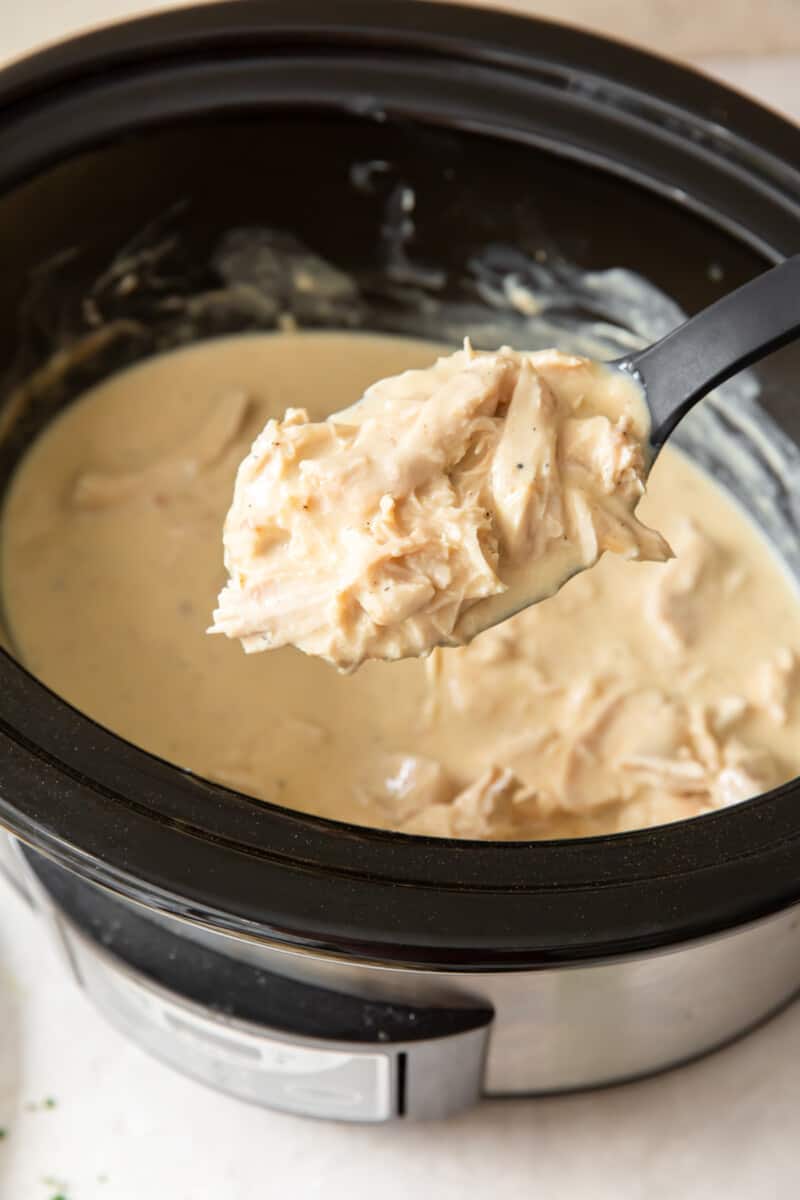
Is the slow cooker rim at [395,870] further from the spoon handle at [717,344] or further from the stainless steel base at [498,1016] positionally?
the spoon handle at [717,344]

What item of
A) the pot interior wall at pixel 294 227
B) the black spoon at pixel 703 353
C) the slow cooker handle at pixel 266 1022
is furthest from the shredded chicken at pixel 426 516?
the pot interior wall at pixel 294 227

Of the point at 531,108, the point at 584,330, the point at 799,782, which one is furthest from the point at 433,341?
the point at 799,782

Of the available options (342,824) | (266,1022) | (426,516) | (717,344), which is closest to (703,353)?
(717,344)

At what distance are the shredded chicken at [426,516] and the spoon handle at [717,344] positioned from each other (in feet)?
0.12

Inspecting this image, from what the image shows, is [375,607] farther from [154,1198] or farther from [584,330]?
[584,330]

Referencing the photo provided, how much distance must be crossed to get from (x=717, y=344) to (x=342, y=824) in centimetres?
46

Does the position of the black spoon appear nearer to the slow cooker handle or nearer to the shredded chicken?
the shredded chicken

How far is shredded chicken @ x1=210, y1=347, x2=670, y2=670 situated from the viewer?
104 cm

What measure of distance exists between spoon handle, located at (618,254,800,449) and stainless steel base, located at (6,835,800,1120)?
1.30ft

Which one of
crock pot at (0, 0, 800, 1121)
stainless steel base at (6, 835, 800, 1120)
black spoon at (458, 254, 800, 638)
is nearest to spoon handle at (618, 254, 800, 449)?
black spoon at (458, 254, 800, 638)

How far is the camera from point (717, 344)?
1098mm

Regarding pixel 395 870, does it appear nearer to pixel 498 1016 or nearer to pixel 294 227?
pixel 498 1016

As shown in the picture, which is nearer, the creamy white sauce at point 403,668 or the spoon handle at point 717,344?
the spoon handle at point 717,344

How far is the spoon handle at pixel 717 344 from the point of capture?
1078mm
